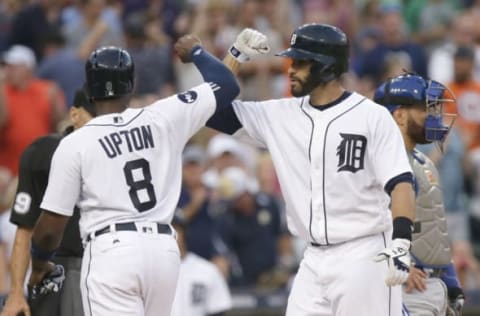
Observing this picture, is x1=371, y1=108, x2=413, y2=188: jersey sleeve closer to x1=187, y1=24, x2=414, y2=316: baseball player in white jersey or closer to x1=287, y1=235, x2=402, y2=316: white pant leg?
x1=187, y1=24, x2=414, y2=316: baseball player in white jersey

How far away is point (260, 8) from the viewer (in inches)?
541

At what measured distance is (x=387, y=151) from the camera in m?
6.24

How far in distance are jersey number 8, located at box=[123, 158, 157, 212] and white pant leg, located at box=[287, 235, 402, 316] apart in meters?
0.86

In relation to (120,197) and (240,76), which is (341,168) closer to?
(120,197)

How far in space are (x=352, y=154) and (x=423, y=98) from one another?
0.81 metres

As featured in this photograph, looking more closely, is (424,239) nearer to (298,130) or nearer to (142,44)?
(298,130)

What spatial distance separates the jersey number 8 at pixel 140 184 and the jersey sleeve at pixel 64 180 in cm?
24

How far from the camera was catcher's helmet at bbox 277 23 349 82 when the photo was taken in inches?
256

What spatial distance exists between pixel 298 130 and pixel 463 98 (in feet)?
20.6

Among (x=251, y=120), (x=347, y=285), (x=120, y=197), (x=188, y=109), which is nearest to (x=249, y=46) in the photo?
(x=251, y=120)

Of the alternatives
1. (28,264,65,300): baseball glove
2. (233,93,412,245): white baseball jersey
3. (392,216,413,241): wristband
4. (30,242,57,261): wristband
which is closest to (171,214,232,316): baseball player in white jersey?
(28,264,65,300): baseball glove

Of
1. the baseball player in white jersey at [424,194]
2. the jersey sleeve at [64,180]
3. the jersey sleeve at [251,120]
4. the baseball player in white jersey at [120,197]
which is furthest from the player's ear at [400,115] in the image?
the jersey sleeve at [64,180]

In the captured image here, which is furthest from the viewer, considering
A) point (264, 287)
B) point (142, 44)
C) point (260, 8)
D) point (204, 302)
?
point (260, 8)

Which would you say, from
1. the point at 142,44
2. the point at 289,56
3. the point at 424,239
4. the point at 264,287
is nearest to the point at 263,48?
the point at 289,56
